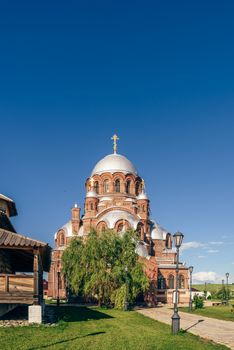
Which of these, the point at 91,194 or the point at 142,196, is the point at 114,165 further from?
the point at 142,196

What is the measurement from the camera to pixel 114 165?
172 ft

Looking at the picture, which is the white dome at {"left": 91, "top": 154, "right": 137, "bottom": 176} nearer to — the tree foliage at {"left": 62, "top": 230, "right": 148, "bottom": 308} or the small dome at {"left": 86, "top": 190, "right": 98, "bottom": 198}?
the small dome at {"left": 86, "top": 190, "right": 98, "bottom": 198}

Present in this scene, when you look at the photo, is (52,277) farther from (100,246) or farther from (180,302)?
(100,246)

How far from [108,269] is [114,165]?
2245 centimetres

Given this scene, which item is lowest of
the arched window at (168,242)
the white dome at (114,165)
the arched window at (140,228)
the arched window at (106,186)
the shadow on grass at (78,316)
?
the shadow on grass at (78,316)

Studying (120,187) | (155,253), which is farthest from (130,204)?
(155,253)

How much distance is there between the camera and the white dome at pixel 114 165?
5206 centimetres

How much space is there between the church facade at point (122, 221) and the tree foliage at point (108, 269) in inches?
380

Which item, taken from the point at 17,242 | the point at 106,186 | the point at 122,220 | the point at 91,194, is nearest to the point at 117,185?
the point at 106,186

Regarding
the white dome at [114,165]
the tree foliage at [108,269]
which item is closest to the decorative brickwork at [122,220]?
the white dome at [114,165]

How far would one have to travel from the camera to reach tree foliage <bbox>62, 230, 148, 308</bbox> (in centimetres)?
3069

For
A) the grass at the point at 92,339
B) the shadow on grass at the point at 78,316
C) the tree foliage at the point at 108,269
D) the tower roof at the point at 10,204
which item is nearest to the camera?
the grass at the point at 92,339

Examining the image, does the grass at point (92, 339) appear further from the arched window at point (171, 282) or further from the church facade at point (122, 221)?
the arched window at point (171, 282)

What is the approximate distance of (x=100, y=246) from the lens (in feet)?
106
